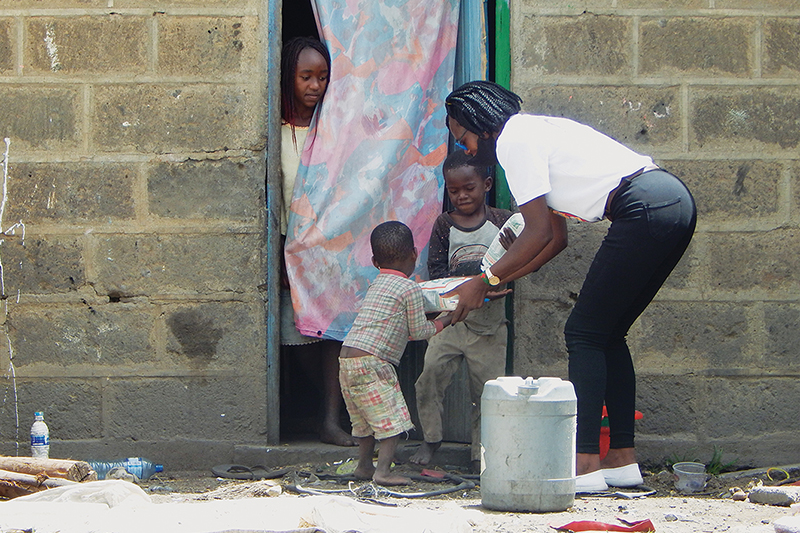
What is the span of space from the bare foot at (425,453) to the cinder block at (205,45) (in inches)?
80.1

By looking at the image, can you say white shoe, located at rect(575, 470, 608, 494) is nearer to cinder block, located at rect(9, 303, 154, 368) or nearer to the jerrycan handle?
the jerrycan handle

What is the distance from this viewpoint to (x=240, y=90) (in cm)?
459

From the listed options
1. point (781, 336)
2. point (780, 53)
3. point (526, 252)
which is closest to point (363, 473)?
point (526, 252)

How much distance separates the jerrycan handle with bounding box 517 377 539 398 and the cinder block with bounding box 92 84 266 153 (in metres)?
2.02

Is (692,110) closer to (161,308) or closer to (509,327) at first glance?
(509,327)

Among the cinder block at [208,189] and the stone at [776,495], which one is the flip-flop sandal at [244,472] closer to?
the cinder block at [208,189]

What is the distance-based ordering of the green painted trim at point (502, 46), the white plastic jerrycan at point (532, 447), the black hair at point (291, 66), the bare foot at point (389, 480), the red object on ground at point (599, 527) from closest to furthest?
the red object on ground at point (599, 527) < the white plastic jerrycan at point (532, 447) < the bare foot at point (389, 480) < the green painted trim at point (502, 46) < the black hair at point (291, 66)

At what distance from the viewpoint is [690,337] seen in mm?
4621

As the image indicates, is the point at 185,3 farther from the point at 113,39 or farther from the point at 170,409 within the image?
the point at 170,409

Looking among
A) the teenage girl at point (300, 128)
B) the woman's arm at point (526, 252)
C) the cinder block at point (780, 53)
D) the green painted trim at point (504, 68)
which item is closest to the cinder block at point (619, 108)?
the green painted trim at point (504, 68)

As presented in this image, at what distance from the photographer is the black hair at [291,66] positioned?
15.7 ft

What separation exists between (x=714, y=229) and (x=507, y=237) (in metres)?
1.21

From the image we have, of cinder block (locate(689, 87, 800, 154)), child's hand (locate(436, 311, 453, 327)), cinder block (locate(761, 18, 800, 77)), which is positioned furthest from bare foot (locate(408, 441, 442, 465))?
cinder block (locate(761, 18, 800, 77))

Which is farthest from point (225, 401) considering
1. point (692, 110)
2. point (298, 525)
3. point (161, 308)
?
point (692, 110)
